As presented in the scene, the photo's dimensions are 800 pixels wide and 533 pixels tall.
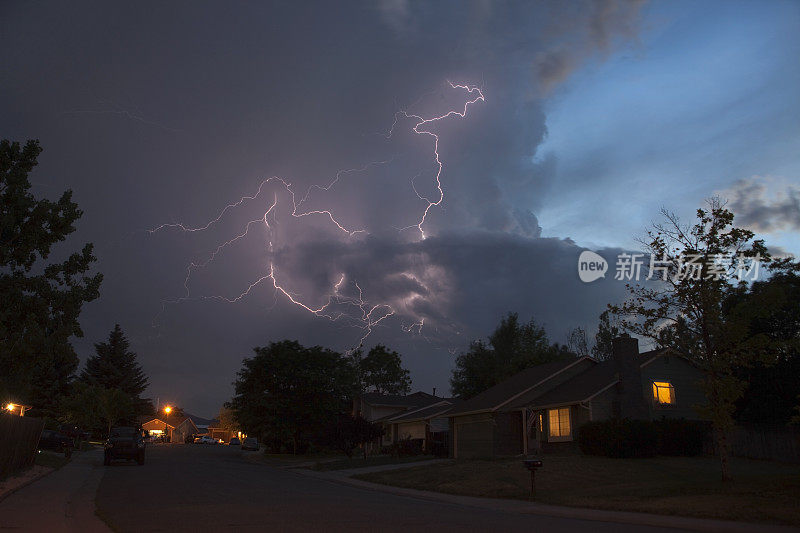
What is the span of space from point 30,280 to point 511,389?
25.7m

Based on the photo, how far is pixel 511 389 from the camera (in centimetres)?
3569

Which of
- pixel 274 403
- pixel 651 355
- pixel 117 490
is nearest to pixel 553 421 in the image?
pixel 651 355

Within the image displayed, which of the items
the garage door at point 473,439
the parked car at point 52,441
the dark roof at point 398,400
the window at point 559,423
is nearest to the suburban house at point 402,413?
the dark roof at point 398,400

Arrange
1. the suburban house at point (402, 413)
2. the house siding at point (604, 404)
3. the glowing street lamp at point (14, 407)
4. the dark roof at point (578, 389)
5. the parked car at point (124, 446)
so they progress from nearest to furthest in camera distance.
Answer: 1. the glowing street lamp at point (14, 407)
2. the house siding at point (604, 404)
3. the dark roof at point (578, 389)
4. the parked car at point (124, 446)
5. the suburban house at point (402, 413)

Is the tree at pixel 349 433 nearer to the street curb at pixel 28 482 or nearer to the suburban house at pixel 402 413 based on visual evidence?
the suburban house at pixel 402 413

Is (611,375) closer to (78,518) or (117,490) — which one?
(117,490)

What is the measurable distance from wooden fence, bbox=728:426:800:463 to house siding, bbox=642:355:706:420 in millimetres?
2825

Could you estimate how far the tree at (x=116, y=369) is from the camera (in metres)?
73.6

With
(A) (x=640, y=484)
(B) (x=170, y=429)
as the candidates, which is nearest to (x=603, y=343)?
(A) (x=640, y=484)

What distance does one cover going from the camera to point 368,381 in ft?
328

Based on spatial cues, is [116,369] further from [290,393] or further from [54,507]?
[54,507]

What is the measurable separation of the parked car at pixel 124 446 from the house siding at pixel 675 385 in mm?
26874

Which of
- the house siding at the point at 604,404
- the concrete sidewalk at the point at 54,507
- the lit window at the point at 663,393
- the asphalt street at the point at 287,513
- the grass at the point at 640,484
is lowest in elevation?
the concrete sidewalk at the point at 54,507

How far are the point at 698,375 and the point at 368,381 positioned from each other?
7280 cm
